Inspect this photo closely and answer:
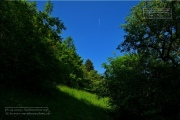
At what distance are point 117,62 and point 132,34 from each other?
16416mm

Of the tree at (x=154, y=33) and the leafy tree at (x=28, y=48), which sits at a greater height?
the tree at (x=154, y=33)

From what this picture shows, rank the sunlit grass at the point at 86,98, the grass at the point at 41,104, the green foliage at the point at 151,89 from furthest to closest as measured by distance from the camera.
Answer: the sunlit grass at the point at 86,98, the green foliage at the point at 151,89, the grass at the point at 41,104

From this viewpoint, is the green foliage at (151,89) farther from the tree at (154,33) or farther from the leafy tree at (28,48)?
the leafy tree at (28,48)

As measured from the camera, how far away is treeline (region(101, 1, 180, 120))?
15.7 meters

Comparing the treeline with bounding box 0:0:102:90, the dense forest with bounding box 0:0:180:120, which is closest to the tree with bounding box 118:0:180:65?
the dense forest with bounding box 0:0:180:120

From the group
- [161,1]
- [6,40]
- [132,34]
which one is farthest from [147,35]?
[6,40]

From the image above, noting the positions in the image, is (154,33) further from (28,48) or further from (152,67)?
(28,48)

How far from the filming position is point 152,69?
644 inches

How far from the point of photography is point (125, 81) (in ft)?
57.2

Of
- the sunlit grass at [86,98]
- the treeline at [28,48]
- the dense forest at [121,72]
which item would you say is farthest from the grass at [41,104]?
the sunlit grass at [86,98]

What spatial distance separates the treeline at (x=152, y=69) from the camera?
15703 mm

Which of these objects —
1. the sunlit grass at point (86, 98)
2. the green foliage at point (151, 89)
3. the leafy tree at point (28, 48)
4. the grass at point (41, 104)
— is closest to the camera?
the grass at point (41, 104)

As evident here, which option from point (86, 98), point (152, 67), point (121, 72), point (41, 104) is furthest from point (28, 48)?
point (86, 98)

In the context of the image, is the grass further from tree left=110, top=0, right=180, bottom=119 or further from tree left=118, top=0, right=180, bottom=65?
tree left=118, top=0, right=180, bottom=65
